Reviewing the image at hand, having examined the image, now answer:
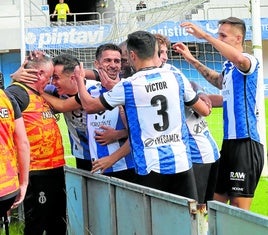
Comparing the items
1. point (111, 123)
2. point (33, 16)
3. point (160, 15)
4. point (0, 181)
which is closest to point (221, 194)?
point (111, 123)

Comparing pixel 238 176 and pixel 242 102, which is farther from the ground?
pixel 242 102

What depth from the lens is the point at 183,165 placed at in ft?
12.8

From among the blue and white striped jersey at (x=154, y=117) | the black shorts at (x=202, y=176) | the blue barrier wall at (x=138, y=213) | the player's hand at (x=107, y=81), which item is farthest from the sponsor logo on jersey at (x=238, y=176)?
the player's hand at (x=107, y=81)

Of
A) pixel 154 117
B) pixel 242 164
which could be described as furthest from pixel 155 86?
pixel 242 164

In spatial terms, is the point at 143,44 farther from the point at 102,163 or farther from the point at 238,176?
the point at 238,176

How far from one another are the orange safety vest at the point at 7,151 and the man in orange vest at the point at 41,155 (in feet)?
2.80

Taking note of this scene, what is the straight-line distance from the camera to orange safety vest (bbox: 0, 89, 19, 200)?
11.4 ft

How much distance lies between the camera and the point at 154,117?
387 centimetres

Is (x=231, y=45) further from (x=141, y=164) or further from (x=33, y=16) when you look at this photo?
(x=33, y=16)

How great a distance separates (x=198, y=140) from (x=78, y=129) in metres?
1.11

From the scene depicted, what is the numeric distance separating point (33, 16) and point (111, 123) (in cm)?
2499

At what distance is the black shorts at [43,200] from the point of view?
459 cm

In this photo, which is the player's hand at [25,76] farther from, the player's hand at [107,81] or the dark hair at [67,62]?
the player's hand at [107,81]

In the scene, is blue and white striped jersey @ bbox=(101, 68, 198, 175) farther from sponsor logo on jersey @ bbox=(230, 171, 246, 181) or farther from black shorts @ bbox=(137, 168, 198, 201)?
sponsor logo on jersey @ bbox=(230, 171, 246, 181)
